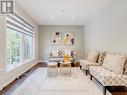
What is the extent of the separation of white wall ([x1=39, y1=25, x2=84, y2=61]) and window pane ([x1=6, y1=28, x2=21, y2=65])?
393cm

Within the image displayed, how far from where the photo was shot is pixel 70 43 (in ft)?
33.3

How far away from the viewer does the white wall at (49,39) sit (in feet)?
33.0

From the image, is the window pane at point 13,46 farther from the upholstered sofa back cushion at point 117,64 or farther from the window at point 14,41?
the upholstered sofa back cushion at point 117,64

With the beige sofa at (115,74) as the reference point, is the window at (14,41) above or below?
above

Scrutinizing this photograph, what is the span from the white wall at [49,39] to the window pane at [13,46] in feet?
12.9

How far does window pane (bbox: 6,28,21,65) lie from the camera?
4.87 meters

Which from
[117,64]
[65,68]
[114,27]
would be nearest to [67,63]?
[65,68]

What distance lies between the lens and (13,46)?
5.38 metres

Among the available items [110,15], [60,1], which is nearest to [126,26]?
[110,15]

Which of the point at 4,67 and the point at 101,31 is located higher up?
the point at 101,31

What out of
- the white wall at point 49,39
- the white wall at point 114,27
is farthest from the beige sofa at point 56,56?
the white wall at point 114,27

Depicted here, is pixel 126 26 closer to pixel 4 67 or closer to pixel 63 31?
pixel 4 67

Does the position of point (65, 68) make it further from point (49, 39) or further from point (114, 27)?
point (49, 39)

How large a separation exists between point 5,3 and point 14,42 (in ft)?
6.13
